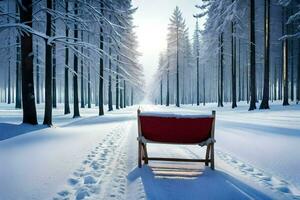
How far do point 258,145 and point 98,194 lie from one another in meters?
5.77

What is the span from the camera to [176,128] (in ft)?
20.3

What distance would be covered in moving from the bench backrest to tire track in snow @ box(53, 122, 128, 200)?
92cm

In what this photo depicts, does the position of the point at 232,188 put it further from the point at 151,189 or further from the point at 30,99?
the point at 30,99

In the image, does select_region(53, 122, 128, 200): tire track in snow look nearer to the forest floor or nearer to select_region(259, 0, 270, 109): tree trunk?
the forest floor

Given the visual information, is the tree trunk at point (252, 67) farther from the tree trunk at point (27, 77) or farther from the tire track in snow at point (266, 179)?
the tire track in snow at point (266, 179)

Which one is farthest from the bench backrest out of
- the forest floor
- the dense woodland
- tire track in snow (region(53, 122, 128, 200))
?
the dense woodland

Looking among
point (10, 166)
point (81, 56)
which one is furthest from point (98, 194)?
point (81, 56)

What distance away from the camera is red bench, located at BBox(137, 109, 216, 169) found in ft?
20.1

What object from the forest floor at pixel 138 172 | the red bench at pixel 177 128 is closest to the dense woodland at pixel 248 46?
the forest floor at pixel 138 172

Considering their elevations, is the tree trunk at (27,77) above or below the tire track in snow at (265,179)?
above

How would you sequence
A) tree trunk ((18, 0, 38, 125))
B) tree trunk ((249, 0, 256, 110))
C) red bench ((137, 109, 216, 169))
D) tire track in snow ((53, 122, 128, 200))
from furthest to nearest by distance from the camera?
tree trunk ((249, 0, 256, 110)) < tree trunk ((18, 0, 38, 125)) < red bench ((137, 109, 216, 169)) < tire track in snow ((53, 122, 128, 200))

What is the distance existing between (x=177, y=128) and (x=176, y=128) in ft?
0.06

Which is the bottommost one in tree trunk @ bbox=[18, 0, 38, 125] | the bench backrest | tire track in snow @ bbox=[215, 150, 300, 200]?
tire track in snow @ bbox=[215, 150, 300, 200]

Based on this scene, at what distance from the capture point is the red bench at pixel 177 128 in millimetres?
6133
